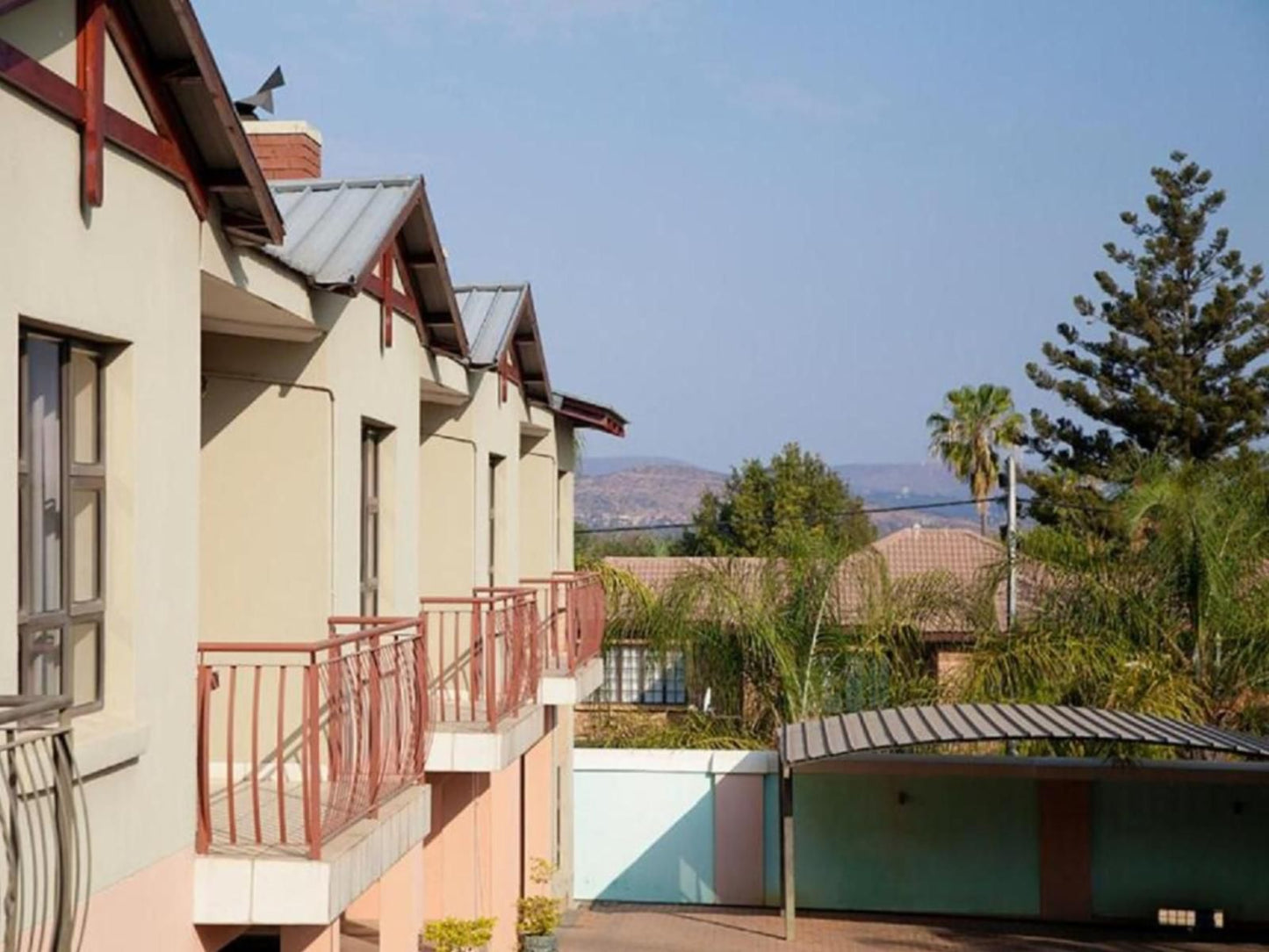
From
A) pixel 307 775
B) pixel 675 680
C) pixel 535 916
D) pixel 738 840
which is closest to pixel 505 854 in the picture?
pixel 535 916

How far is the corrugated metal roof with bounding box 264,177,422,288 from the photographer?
9.32 metres

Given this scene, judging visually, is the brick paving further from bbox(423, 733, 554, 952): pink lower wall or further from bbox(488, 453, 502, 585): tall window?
bbox(488, 453, 502, 585): tall window

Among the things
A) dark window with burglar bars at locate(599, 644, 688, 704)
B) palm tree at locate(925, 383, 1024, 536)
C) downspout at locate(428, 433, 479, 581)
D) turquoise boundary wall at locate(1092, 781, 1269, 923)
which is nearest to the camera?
downspout at locate(428, 433, 479, 581)

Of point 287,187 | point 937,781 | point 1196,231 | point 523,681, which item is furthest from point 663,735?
point 1196,231

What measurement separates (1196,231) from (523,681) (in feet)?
102

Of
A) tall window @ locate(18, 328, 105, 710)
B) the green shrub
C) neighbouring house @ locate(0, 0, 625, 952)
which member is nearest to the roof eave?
neighbouring house @ locate(0, 0, 625, 952)

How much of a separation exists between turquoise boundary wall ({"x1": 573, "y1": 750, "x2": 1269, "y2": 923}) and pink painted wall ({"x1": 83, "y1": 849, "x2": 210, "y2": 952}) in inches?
629

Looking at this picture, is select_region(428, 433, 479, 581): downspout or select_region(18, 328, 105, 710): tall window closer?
select_region(18, 328, 105, 710): tall window

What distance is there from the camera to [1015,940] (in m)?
21.0

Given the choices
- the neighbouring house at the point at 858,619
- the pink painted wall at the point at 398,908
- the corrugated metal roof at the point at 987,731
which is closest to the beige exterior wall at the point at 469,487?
the pink painted wall at the point at 398,908

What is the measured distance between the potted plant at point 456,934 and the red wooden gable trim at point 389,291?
14.6 feet

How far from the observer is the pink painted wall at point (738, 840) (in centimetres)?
2322

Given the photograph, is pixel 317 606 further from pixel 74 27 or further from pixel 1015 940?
pixel 1015 940

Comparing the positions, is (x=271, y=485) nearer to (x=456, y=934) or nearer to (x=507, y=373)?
(x=456, y=934)
